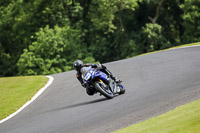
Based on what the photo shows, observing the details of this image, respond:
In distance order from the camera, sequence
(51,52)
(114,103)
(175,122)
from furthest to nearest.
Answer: (51,52)
(114,103)
(175,122)

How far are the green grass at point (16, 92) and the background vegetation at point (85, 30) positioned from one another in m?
21.2

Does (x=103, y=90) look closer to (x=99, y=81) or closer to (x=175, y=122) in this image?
(x=99, y=81)

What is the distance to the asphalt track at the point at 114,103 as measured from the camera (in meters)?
9.96

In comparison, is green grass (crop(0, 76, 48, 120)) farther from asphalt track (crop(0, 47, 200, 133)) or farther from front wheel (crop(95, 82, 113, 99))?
front wheel (crop(95, 82, 113, 99))

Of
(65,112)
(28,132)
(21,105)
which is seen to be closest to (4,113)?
(21,105)

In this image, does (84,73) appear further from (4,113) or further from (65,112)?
(4,113)

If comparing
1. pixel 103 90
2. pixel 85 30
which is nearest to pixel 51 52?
pixel 85 30

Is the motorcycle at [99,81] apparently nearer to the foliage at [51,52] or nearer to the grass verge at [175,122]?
the grass verge at [175,122]

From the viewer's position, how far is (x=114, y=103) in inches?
476

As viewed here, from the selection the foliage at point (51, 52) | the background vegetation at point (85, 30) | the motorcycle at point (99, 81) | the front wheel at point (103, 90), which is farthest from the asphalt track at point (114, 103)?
the background vegetation at point (85, 30)

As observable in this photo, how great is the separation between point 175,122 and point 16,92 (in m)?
12.1

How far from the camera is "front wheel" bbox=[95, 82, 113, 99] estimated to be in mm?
12508

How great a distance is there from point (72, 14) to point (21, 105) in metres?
35.7

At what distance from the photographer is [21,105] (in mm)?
15555
